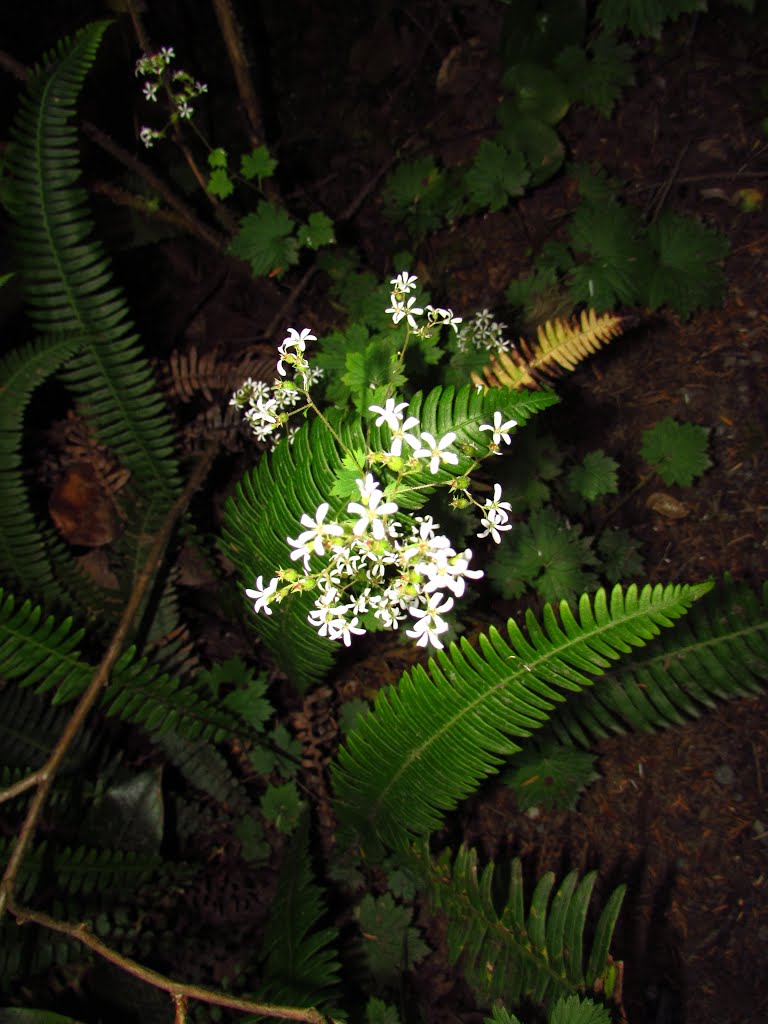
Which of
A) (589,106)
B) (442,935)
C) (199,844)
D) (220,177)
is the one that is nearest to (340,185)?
(220,177)

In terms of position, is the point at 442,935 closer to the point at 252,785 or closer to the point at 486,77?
the point at 252,785

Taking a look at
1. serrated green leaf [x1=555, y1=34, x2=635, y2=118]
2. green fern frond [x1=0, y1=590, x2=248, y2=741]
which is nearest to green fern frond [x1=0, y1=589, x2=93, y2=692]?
green fern frond [x1=0, y1=590, x2=248, y2=741]

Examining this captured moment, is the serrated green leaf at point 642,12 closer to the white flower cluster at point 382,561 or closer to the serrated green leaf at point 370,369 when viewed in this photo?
the serrated green leaf at point 370,369

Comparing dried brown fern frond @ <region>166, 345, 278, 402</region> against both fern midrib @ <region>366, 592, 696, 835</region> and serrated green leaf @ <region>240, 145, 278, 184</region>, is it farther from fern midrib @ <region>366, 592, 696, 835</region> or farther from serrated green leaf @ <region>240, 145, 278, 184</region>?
fern midrib @ <region>366, 592, 696, 835</region>

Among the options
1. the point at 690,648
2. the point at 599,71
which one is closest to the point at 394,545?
the point at 690,648

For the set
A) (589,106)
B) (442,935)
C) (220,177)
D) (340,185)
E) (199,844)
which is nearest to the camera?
(442,935)

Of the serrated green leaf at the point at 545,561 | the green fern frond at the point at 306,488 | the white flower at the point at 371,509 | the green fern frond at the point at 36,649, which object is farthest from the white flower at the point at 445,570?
the serrated green leaf at the point at 545,561
